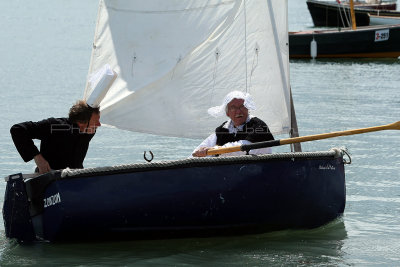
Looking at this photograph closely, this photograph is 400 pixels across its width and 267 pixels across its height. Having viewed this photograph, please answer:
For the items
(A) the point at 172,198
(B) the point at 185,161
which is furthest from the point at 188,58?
(A) the point at 172,198

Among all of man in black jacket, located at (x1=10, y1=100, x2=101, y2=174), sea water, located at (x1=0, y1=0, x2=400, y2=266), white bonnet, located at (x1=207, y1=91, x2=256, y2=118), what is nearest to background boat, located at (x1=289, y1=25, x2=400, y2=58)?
sea water, located at (x1=0, y1=0, x2=400, y2=266)

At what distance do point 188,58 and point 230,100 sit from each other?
103cm

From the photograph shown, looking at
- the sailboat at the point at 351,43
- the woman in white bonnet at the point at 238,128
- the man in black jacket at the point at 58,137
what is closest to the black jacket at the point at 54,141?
the man in black jacket at the point at 58,137

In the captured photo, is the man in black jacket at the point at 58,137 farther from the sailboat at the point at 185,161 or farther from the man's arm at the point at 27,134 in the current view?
the sailboat at the point at 185,161

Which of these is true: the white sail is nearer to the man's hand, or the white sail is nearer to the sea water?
the sea water

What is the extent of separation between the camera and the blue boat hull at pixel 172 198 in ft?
24.2

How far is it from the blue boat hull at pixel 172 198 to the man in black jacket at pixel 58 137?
24 centimetres

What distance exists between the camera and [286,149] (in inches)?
527

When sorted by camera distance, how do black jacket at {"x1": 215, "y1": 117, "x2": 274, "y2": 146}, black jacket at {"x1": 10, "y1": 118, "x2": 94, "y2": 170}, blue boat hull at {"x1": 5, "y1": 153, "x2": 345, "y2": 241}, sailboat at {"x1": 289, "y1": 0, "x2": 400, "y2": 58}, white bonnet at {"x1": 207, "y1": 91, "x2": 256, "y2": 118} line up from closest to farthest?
blue boat hull at {"x1": 5, "y1": 153, "x2": 345, "y2": 241}, black jacket at {"x1": 10, "y1": 118, "x2": 94, "y2": 170}, black jacket at {"x1": 215, "y1": 117, "x2": 274, "y2": 146}, white bonnet at {"x1": 207, "y1": 91, "x2": 256, "y2": 118}, sailboat at {"x1": 289, "y1": 0, "x2": 400, "y2": 58}

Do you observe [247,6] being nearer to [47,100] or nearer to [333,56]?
[47,100]

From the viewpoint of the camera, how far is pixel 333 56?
2844 centimetres

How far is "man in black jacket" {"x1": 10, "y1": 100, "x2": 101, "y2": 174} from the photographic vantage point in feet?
24.6

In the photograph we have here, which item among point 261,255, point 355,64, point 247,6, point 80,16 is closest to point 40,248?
point 261,255

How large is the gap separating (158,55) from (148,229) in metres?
2.11
